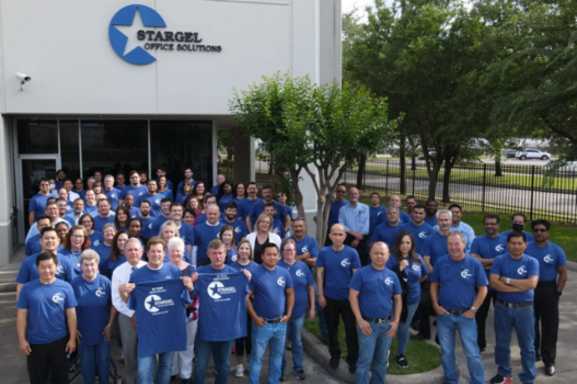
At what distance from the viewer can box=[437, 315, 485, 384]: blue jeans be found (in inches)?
236

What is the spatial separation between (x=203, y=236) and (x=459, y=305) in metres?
3.87

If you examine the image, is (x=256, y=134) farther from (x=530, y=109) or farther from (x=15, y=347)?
(x=530, y=109)

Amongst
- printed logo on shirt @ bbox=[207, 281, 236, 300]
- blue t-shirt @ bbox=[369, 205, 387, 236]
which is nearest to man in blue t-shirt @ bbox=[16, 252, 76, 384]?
printed logo on shirt @ bbox=[207, 281, 236, 300]

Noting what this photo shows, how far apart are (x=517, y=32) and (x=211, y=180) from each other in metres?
10.7

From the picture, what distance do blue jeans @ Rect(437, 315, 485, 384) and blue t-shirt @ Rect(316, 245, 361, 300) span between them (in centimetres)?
117

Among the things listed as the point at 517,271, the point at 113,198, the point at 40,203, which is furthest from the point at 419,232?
the point at 40,203

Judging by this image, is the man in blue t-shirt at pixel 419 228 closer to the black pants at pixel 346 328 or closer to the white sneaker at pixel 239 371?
the black pants at pixel 346 328

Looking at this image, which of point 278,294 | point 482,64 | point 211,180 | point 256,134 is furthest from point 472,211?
point 278,294

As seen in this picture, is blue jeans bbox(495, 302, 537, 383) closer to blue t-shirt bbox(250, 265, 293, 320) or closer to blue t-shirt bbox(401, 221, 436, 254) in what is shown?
blue t-shirt bbox(401, 221, 436, 254)

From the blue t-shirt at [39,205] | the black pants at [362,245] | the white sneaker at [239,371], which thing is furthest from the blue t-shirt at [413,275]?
the blue t-shirt at [39,205]

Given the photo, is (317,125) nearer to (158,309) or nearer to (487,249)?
(487,249)

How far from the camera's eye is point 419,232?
332 inches

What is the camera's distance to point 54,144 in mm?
14336

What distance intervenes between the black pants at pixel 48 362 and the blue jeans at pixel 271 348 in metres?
1.98
